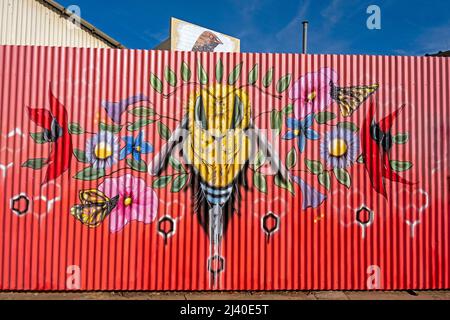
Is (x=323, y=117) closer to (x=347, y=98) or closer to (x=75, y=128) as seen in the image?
(x=347, y=98)

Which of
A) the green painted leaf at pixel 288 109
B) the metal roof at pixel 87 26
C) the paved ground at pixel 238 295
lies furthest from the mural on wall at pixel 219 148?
the metal roof at pixel 87 26

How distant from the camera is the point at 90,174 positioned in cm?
505

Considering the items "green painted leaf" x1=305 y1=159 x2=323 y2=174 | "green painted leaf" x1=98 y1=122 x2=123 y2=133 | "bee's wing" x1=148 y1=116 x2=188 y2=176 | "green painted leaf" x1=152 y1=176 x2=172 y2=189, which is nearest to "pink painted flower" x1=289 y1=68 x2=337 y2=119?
"green painted leaf" x1=305 y1=159 x2=323 y2=174

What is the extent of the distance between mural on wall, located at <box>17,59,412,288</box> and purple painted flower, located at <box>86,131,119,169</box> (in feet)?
0.05

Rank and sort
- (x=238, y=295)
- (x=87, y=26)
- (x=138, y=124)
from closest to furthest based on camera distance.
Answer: (x=238, y=295) → (x=138, y=124) → (x=87, y=26)

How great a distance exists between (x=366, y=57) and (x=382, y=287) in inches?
149

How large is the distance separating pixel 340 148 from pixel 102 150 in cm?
384

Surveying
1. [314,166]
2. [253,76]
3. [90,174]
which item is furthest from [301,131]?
[90,174]

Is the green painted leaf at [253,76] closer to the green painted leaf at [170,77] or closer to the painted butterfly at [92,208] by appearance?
the green painted leaf at [170,77]

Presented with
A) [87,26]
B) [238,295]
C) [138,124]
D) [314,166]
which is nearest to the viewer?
[238,295]

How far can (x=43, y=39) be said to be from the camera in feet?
31.9

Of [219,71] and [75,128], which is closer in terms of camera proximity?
[75,128]

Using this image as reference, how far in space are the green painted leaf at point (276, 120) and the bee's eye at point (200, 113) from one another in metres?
1.07
